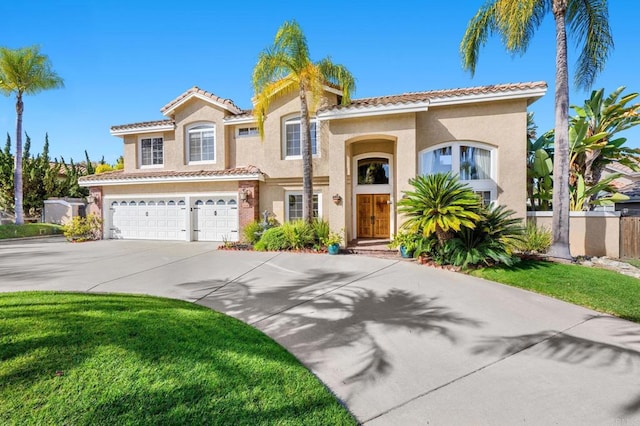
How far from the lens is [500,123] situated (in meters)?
11.9

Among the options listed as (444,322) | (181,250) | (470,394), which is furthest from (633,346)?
(181,250)

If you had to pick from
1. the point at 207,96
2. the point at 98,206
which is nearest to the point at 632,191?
the point at 207,96

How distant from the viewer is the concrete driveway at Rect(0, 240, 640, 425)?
3.29 metres

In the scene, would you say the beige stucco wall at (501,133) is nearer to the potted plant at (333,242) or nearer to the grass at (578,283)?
the grass at (578,283)

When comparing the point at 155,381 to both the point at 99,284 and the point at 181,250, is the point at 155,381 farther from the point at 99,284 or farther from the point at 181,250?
the point at 181,250

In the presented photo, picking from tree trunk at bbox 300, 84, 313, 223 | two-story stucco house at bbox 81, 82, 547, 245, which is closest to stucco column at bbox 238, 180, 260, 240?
two-story stucco house at bbox 81, 82, 547, 245

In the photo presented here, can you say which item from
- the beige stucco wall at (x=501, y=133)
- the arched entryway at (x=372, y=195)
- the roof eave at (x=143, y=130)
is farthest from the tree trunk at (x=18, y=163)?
the beige stucco wall at (x=501, y=133)

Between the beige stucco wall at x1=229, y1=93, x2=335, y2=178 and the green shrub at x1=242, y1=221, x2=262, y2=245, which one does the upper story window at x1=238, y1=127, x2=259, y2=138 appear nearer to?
the beige stucco wall at x1=229, y1=93, x2=335, y2=178

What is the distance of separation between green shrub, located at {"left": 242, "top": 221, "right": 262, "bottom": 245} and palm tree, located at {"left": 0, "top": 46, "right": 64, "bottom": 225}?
18977 mm

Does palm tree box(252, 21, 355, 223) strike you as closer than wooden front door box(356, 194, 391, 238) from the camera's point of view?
Yes

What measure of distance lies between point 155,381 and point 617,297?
918cm

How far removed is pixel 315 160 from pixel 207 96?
25.3 ft

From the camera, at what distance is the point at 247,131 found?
16.8 meters

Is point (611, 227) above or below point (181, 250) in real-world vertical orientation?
above
